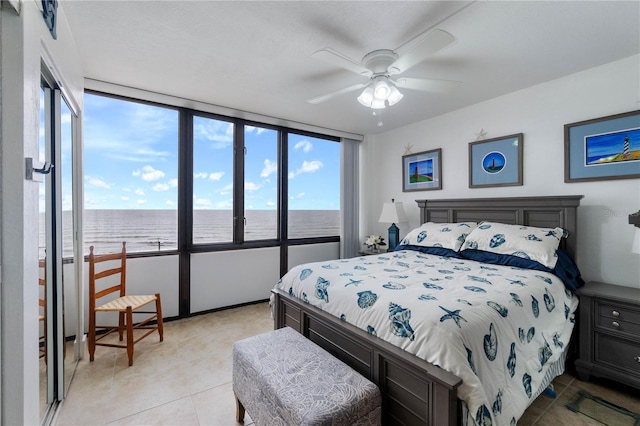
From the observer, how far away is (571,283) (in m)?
2.27

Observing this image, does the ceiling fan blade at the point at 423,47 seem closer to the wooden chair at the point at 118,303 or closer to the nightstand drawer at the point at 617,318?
the nightstand drawer at the point at 617,318

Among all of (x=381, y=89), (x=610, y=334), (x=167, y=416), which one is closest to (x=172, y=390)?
(x=167, y=416)

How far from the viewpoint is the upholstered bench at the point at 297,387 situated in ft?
4.05

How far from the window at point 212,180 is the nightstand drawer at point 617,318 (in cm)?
367

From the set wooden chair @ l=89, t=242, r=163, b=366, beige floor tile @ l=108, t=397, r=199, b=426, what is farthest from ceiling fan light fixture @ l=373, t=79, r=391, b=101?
wooden chair @ l=89, t=242, r=163, b=366

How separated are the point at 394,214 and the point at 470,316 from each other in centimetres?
253

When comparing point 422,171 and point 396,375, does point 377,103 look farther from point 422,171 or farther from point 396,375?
point 422,171

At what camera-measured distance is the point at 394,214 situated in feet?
12.8

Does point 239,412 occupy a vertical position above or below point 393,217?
below

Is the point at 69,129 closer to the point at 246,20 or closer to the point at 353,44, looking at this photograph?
the point at 246,20

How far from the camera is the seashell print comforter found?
51.7 inches

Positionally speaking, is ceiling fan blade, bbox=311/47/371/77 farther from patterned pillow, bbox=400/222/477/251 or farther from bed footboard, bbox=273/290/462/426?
patterned pillow, bbox=400/222/477/251

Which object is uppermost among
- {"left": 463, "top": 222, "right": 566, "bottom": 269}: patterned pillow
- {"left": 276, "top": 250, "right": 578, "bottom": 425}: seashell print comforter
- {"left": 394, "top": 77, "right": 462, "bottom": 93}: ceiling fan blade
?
{"left": 394, "top": 77, "right": 462, "bottom": 93}: ceiling fan blade

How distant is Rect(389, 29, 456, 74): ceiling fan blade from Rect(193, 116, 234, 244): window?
2.34 m
